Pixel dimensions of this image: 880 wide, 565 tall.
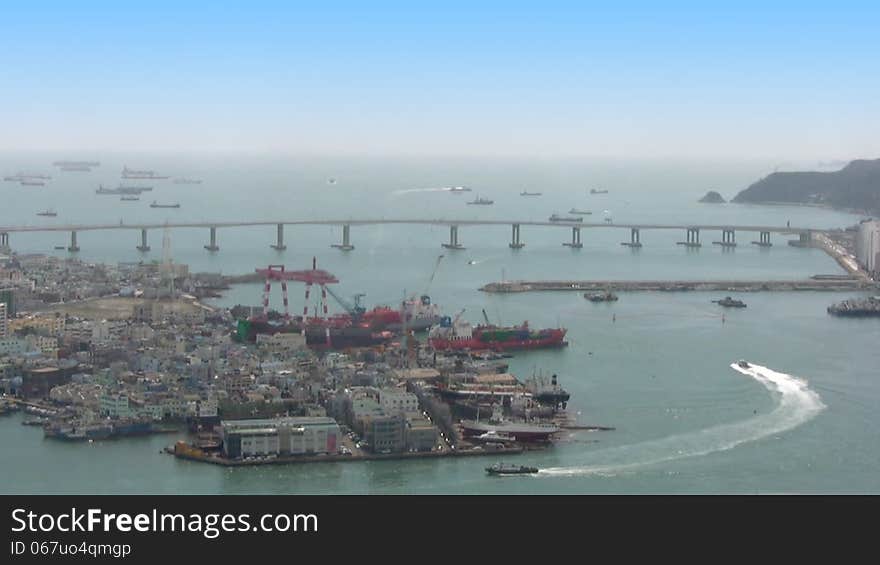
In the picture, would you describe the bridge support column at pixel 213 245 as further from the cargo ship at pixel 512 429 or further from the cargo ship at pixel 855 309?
the cargo ship at pixel 512 429

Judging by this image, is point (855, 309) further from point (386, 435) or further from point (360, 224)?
point (360, 224)

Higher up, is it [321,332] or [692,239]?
[692,239]

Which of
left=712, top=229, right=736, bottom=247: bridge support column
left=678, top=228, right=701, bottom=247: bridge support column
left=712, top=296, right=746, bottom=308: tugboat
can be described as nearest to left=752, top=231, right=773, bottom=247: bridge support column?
left=712, top=229, right=736, bottom=247: bridge support column

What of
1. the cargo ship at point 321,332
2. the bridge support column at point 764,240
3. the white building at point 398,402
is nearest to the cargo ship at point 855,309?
the cargo ship at point 321,332

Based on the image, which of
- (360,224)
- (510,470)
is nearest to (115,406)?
(510,470)
